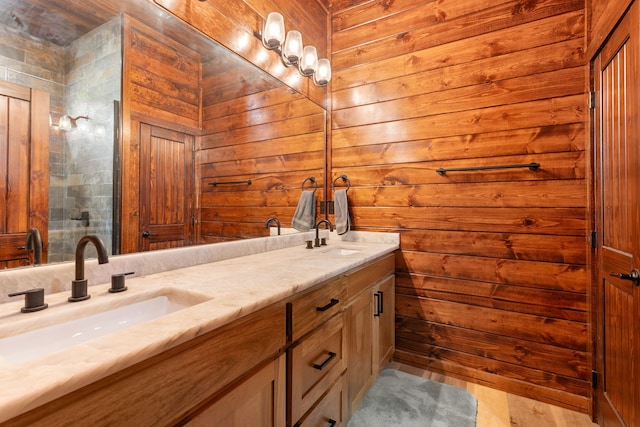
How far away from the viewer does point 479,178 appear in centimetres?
188

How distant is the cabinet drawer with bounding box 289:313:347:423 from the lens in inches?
40.9

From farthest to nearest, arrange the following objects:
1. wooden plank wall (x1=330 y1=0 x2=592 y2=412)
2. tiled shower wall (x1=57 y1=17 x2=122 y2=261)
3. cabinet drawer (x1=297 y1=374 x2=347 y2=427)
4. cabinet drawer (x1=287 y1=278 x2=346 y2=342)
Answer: wooden plank wall (x1=330 y1=0 x2=592 y2=412) < cabinet drawer (x1=297 y1=374 x2=347 y2=427) < cabinet drawer (x1=287 y1=278 x2=346 y2=342) < tiled shower wall (x1=57 y1=17 x2=122 y2=261)

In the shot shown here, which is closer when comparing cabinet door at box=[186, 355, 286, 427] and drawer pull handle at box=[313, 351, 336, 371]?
cabinet door at box=[186, 355, 286, 427]

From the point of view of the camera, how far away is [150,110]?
1208 mm

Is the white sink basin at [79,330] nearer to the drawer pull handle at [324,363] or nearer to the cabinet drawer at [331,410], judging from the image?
the drawer pull handle at [324,363]

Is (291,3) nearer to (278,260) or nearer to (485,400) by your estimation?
(278,260)

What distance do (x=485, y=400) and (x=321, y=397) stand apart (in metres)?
1.12

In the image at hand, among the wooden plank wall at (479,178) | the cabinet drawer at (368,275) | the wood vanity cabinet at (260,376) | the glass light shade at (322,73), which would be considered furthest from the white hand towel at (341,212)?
the glass light shade at (322,73)

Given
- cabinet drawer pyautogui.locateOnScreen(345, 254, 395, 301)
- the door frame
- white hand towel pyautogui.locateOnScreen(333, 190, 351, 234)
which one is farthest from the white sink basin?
the door frame

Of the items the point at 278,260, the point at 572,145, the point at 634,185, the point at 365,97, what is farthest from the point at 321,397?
the point at 365,97

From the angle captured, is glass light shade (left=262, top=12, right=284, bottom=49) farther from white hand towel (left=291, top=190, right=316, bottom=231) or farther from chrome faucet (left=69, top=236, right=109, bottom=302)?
chrome faucet (left=69, top=236, right=109, bottom=302)

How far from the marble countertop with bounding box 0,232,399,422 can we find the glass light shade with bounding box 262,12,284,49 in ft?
3.99

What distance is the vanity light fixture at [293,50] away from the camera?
1761 mm

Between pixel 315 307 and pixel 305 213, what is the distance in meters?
1.09
